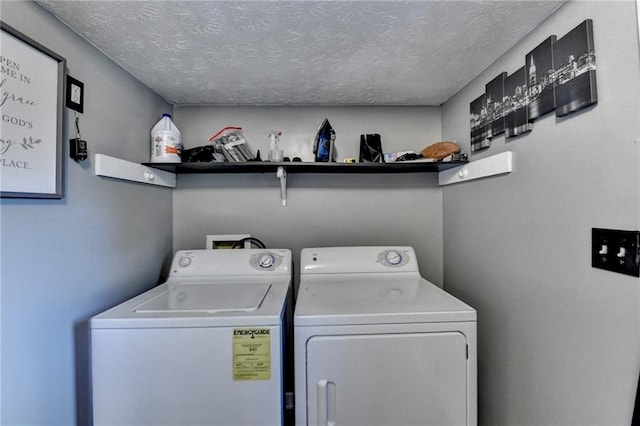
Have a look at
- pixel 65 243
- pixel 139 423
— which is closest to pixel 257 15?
pixel 65 243

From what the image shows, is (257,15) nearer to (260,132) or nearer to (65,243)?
(260,132)

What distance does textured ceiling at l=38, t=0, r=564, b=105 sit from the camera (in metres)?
1.00

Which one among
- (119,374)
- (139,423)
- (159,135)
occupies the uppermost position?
(159,135)

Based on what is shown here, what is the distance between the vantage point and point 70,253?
110 cm

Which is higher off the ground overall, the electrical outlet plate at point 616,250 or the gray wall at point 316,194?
the gray wall at point 316,194

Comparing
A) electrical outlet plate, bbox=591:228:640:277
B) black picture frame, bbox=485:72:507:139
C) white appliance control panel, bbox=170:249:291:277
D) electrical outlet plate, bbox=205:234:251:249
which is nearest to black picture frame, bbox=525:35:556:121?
black picture frame, bbox=485:72:507:139

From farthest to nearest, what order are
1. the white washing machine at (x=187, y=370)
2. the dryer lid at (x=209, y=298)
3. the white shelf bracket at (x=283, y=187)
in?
the white shelf bracket at (x=283, y=187) < the dryer lid at (x=209, y=298) < the white washing machine at (x=187, y=370)

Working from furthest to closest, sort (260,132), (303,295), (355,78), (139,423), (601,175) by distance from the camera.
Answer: (260,132) < (355,78) < (303,295) < (139,423) < (601,175)

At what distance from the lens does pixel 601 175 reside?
854 millimetres

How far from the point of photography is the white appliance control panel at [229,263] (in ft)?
5.38

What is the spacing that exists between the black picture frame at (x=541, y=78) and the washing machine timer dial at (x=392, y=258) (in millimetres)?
954

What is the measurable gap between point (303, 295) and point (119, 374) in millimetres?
751

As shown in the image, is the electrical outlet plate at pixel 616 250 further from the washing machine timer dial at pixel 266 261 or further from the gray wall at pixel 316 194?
the washing machine timer dial at pixel 266 261

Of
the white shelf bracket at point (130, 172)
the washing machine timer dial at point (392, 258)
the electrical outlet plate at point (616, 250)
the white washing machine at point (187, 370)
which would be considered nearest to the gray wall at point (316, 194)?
the white shelf bracket at point (130, 172)
